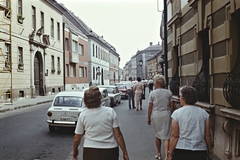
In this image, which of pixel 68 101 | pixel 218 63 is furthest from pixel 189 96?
pixel 68 101

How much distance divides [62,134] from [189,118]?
6.76 m

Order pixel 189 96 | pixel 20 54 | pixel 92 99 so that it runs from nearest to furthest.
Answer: pixel 92 99, pixel 189 96, pixel 20 54

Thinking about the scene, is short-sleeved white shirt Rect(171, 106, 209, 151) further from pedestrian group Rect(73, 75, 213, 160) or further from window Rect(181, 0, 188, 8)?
window Rect(181, 0, 188, 8)

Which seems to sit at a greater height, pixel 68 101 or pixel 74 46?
pixel 74 46

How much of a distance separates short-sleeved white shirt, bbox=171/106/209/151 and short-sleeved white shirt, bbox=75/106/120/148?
32.5 inches

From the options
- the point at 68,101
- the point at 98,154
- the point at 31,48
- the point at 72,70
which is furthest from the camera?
the point at 72,70

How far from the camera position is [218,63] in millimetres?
6516

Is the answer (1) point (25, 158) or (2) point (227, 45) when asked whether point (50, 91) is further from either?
(2) point (227, 45)

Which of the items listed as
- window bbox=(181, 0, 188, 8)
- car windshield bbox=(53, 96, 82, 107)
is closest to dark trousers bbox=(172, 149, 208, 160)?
car windshield bbox=(53, 96, 82, 107)

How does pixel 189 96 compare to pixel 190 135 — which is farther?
pixel 189 96

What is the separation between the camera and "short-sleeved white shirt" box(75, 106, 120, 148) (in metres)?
3.73

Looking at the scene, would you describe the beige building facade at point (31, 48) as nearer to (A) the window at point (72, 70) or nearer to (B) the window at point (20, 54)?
(B) the window at point (20, 54)

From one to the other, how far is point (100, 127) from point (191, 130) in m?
1.14

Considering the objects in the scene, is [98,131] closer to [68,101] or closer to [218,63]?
[218,63]
